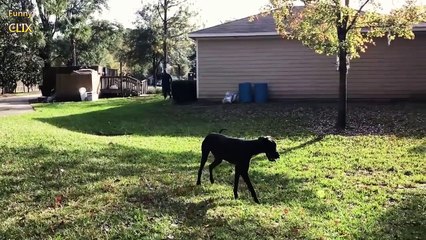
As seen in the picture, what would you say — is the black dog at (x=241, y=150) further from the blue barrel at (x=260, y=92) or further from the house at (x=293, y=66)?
the house at (x=293, y=66)

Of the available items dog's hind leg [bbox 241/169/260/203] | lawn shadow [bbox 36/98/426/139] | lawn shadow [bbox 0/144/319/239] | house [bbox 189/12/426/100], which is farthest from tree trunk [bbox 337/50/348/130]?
dog's hind leg [bbox 241/169/260/203]

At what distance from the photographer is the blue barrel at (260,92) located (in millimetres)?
16859

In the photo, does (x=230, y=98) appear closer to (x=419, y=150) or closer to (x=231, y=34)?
(x=231, y=34)

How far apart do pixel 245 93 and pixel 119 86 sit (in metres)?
12.8

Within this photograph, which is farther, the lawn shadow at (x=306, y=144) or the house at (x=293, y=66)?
the house at (x=293, y=66)

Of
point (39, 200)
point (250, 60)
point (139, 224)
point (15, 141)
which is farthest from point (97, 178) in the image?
point (250, 60)

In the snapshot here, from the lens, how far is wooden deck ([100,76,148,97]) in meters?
27.3

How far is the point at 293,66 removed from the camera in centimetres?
1725

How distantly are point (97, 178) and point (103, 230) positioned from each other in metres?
1.94

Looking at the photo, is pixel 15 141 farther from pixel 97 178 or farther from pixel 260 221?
pixel 260 221

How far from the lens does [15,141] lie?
852 centimetres

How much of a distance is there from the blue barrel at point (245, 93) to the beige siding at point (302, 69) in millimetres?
697

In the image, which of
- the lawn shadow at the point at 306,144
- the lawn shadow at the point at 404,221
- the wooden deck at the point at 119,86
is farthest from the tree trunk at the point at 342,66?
the wooden deck at the point at 119,86

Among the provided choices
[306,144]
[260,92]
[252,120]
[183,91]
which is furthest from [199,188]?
[183,91]
